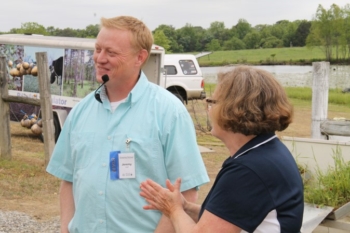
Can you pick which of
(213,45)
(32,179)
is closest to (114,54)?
(32,179)

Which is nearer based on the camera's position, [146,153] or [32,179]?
[146,153]

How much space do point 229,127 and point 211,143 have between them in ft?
41.9

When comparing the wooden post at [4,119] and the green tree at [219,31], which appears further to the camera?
the green tree at [219,31]

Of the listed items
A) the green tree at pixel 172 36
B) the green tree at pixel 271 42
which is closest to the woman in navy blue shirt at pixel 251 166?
the green tree at pixel 172 36

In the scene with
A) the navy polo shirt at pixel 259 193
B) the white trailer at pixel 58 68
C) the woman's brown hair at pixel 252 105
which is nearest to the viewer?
the navy polo shirt at pixel 259 193

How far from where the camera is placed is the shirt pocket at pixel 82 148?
9.36 feet

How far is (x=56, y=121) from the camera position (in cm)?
1398

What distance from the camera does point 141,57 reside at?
2.93 metres

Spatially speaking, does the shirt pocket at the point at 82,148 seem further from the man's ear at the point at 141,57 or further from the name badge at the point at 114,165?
the man's ear at the point at 141,57

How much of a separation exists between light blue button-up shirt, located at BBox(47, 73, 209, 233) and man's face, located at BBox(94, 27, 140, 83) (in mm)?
105

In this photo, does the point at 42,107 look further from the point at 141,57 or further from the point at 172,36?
the point at 172,36

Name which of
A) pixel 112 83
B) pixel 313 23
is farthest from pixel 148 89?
pixel 313 23

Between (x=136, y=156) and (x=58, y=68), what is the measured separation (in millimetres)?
11630

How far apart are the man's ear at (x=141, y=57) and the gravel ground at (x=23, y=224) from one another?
4.12 meters
